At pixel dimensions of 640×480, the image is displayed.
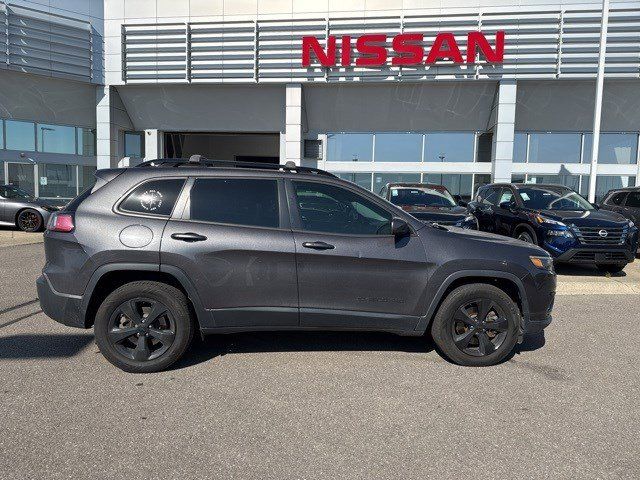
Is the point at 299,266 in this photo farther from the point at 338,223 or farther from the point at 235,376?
the point at 235,376

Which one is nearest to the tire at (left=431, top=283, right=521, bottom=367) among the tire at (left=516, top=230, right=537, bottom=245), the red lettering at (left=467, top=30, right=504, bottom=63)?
the tire at (left=516, top=230, right=537, bottom=245)

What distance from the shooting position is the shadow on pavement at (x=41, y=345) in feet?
13.0

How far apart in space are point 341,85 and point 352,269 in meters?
14.8

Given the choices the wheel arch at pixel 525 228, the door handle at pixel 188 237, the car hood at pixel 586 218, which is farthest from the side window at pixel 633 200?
the door handle at pixel 188 237

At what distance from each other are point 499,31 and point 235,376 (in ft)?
53.9

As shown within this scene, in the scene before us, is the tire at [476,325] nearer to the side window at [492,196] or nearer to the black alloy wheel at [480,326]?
the black alloy wheel at [480,326]

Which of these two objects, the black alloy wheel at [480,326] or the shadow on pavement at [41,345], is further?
the shadow on pavement at [41,345]

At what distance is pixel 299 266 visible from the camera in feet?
11.9

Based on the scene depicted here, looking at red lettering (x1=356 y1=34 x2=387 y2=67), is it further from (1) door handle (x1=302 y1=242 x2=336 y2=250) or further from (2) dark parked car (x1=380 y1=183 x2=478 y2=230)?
(1) door handle (x1=302 y1=242 x2=336 y2=250)

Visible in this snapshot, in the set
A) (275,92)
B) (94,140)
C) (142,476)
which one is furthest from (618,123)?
(94,140)

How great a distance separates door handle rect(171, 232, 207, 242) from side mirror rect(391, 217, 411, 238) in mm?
1557

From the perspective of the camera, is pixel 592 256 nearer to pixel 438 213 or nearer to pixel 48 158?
pixel 438 213

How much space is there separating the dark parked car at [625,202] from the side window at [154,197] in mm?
10046

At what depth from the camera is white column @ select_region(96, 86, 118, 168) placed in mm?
18328
